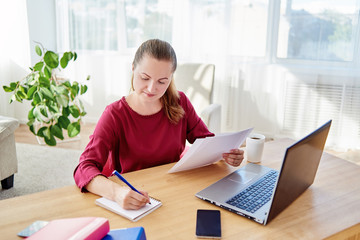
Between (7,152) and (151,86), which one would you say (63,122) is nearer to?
(7,152)

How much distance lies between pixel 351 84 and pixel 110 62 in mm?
2503

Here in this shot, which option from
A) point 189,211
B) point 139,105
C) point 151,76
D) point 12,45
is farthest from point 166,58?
point 12,45

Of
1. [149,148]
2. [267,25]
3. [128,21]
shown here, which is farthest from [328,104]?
[149,148]

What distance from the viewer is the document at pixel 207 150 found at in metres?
1.19

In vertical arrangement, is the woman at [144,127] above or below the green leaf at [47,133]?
above

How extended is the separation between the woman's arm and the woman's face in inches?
14.0

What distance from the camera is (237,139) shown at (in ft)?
4.40

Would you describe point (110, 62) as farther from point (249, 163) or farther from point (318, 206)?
point (318, 206)

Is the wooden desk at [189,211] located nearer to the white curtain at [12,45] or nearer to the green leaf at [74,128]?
the green leaf at [74,128]

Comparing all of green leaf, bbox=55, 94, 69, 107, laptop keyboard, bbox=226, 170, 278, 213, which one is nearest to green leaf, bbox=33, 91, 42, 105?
green leaf, bbox=55, 94, 69, 107

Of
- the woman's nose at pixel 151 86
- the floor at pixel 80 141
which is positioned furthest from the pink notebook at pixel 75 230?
the floor at pixel 80 141

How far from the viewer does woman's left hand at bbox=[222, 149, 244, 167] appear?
53.0 inches

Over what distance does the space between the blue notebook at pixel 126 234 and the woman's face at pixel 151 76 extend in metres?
0.57

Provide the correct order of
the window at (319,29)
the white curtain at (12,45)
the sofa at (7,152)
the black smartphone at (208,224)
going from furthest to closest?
the white curtain at (12,45), the window at (319,29), the sofa at (7,152), the black smartphone at (208,224)
